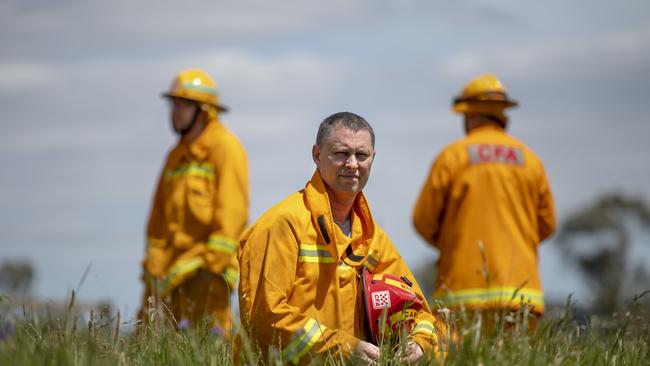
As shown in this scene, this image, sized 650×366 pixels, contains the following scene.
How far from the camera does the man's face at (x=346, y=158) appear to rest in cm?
510

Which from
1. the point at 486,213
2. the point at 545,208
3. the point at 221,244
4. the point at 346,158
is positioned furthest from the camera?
the point at 221,244

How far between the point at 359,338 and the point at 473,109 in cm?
391

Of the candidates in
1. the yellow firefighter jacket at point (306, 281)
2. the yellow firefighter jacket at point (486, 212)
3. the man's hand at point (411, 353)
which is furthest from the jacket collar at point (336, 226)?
the yellow firefighter jacket at point (486, 212)

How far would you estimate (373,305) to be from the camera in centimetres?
500

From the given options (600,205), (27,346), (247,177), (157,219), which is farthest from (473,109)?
(600,205)

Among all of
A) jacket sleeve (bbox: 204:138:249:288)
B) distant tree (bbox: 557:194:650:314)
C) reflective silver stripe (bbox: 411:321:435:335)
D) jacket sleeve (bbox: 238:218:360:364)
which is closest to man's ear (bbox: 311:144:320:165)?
jacket sleeve (bbox: 238:218:360:364)

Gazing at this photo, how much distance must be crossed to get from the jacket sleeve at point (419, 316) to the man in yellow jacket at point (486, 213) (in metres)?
2.41

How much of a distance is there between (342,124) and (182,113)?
4245 millimetres

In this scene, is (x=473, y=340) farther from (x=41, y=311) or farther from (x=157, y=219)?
(x=157, y=219)

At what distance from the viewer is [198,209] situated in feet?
28.9

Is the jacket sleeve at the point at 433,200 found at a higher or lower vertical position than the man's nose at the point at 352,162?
lower

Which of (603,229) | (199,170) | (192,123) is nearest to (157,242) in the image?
(199,170)

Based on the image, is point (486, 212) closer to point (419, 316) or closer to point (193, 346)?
point (419, 316)

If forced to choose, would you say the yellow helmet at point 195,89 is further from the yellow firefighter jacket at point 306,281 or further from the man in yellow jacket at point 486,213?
the yellow firefighter jacket at point 306,281
